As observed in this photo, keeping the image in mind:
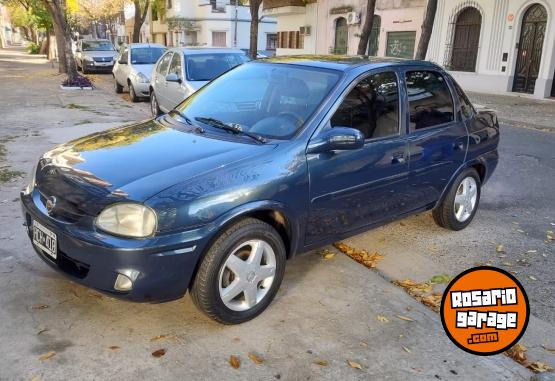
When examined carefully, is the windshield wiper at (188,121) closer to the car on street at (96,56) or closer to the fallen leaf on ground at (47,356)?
the fallen leaf on ground at (47,356)

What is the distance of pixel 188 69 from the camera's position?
9.68 m

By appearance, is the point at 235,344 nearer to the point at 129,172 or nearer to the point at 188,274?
the point at 188,274

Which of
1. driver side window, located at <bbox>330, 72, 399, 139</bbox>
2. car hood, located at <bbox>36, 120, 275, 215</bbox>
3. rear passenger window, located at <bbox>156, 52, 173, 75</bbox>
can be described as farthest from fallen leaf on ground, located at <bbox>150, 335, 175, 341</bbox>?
rear passenger window, located at <bbox>156, 52, 173, 75</bbox>

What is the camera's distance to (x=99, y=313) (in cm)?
326

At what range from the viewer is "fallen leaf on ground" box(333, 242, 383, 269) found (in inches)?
167

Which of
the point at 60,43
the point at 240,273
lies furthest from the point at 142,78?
the point at 240,273

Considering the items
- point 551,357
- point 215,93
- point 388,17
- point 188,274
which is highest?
point 388,17

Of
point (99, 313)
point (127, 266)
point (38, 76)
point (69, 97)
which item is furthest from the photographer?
point (38, 76)

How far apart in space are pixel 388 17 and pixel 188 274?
73.8 ft

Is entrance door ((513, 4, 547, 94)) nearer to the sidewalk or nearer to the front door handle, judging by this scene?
the sidewalk

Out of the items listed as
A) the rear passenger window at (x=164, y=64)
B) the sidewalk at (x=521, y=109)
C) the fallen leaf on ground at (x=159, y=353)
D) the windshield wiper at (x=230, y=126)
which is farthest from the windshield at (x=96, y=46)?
the fallen leaf on ground at (x=159, y=353)

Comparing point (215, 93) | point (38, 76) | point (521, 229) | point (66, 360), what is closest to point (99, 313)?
point (66, 360)

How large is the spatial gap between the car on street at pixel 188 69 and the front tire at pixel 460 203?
5626 millimetres

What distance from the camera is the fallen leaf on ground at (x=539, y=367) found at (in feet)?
9.53
